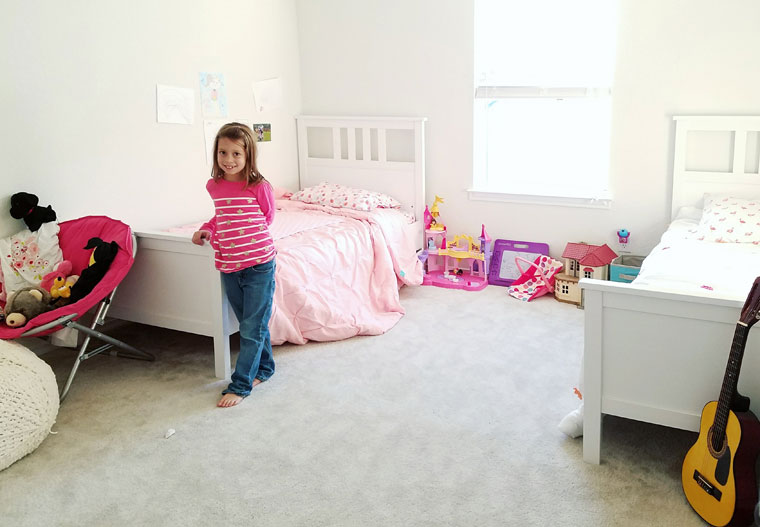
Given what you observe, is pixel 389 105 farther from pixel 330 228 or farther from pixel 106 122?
pixel 106 122

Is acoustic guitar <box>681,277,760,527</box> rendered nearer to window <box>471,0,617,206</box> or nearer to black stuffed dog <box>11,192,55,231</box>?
window <box>471,0,617,206</box>

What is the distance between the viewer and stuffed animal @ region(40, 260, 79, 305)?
2.73m

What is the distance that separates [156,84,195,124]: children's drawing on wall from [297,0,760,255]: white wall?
1077mm

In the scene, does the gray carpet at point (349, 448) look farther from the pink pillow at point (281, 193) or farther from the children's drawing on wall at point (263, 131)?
the children's drawing on wall at point (263, 131)

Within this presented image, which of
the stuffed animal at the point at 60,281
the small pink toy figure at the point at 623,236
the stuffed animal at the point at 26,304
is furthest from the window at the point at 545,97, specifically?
the stuffed animal at the point at 26,304

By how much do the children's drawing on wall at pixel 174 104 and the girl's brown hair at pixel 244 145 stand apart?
112 centimetres

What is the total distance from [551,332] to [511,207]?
3.38 ft

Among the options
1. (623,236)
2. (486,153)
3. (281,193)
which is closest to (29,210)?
(281,193)

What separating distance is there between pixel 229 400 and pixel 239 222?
664 millimetres

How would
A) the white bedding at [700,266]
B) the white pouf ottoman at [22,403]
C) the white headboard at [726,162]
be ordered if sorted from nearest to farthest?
the white pouf ottoman at [22,403] → the white bedding at [700,266] → the white headboard at [726,162]

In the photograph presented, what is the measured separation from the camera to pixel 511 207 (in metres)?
4.11

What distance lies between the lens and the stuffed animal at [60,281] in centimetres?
273

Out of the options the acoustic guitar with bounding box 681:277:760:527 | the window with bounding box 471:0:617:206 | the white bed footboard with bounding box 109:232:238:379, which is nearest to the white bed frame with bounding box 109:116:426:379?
the white bed footboard with bounding box 109:232:238:379

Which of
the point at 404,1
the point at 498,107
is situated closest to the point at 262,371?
the point at 498,107
